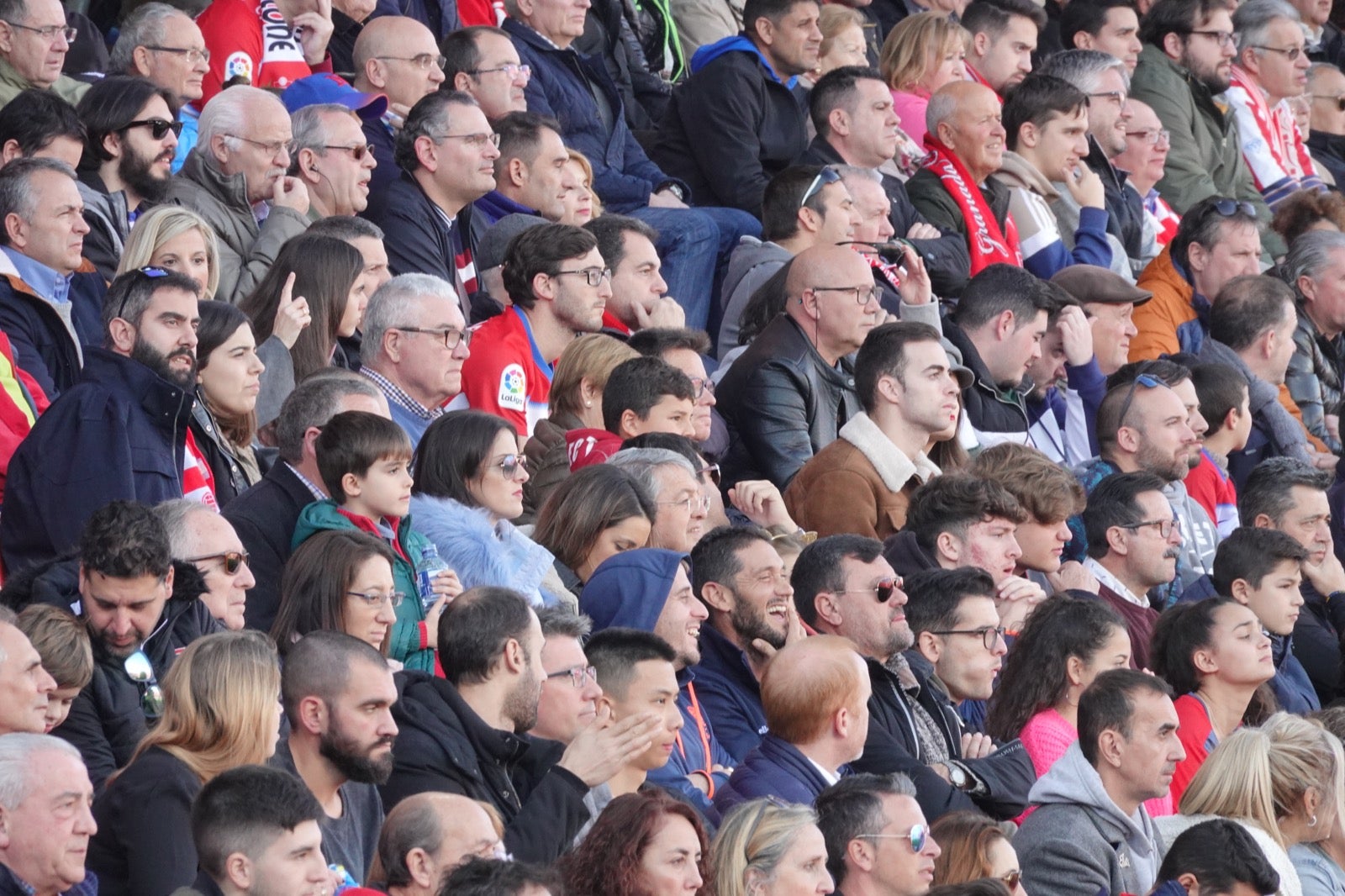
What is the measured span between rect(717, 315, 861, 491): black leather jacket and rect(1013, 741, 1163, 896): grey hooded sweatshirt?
2056mm

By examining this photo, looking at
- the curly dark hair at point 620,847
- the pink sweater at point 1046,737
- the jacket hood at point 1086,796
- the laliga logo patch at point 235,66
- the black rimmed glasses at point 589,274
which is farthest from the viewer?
the laliga logo patch at point 235,66

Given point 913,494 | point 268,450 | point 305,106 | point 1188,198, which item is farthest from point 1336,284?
point 268,450

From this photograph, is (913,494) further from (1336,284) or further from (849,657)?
(1336,284)

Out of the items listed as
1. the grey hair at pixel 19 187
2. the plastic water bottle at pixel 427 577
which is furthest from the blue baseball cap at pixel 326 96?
the plastic water bottle at pixel 427 577

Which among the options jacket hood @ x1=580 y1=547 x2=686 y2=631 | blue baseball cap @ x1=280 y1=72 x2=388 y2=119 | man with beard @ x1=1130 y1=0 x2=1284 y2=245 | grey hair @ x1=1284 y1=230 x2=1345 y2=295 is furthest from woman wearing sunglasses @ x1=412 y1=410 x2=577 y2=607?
man with beard @ x1=1130 y1=0 x2=1284 y2=245

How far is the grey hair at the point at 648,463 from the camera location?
24.1 ft

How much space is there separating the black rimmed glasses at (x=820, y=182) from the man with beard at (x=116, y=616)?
4.54 meters

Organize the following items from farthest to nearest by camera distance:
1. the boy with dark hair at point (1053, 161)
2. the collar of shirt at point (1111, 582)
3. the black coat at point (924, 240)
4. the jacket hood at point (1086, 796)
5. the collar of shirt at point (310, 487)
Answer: the boy with dark hair at point (1053, 161)
the black coat at point (924, 240)
the collar of shirt at point (1111, 582)
the jacket hood at point (1086, 796)
the collar of shirt at point (310, 487)

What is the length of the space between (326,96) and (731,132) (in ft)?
7.00

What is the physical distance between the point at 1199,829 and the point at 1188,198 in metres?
6.84

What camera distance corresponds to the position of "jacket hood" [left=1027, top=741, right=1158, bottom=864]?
6844mm

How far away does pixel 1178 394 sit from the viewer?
32.0 ft

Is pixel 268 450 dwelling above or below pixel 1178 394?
above

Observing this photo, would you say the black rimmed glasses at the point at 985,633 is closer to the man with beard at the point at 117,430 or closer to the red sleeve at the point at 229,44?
the man with beard at the point at 117,430
